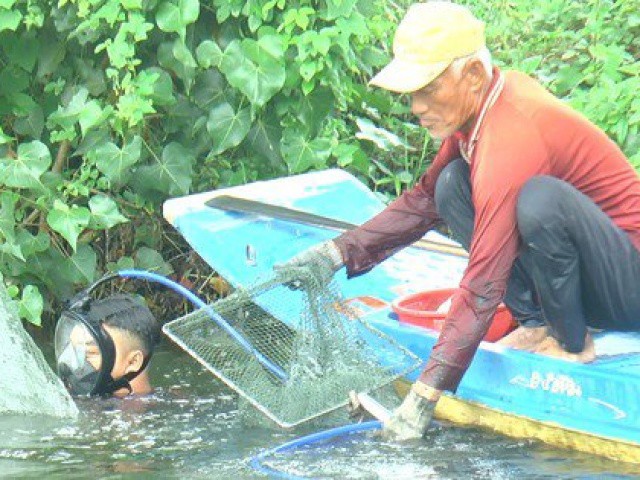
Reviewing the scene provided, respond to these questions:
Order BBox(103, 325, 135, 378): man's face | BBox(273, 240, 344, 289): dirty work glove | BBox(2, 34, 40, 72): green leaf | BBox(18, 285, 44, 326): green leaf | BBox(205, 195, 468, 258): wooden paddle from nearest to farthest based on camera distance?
BBox(273, 240, 344, 289): dirty work glove → BBox(103, 325, 135, 378): man's face → BBox(205, 195, 468, 258): wooden paddle → BBox(18, 285, 44, 326): green leaf → BBox(2, 34, 40, 72): green leaf

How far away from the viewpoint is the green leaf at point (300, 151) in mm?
7062

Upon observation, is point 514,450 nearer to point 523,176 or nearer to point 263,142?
point 523,176

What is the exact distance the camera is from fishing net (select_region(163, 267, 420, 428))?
16.7 feet

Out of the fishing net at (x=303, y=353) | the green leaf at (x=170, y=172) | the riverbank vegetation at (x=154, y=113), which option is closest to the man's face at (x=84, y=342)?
the fishing net at (x=303, y=353)

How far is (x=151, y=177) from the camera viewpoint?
22.9ft

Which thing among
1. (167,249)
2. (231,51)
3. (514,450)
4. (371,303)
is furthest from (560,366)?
(167,249)

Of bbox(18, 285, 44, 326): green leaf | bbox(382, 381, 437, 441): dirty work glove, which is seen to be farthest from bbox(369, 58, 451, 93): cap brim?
bbox(18, 285, 44, 326): green leaf

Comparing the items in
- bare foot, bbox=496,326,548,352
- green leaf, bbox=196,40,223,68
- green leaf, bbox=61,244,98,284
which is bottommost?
bare foot, bbox=496,326,548,352

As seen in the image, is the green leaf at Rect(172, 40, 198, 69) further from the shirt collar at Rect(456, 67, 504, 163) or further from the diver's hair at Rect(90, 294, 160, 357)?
the shirt collar at Rect(456, 67, 504, 163)

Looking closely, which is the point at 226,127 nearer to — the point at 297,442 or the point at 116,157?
the point at 116,157

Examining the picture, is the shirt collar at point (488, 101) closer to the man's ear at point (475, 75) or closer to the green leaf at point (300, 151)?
the man's ear at point (475, 75)

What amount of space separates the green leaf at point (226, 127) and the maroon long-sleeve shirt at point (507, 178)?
6.19 ft

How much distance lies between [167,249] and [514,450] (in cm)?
308

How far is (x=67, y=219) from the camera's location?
6605 millimetres
